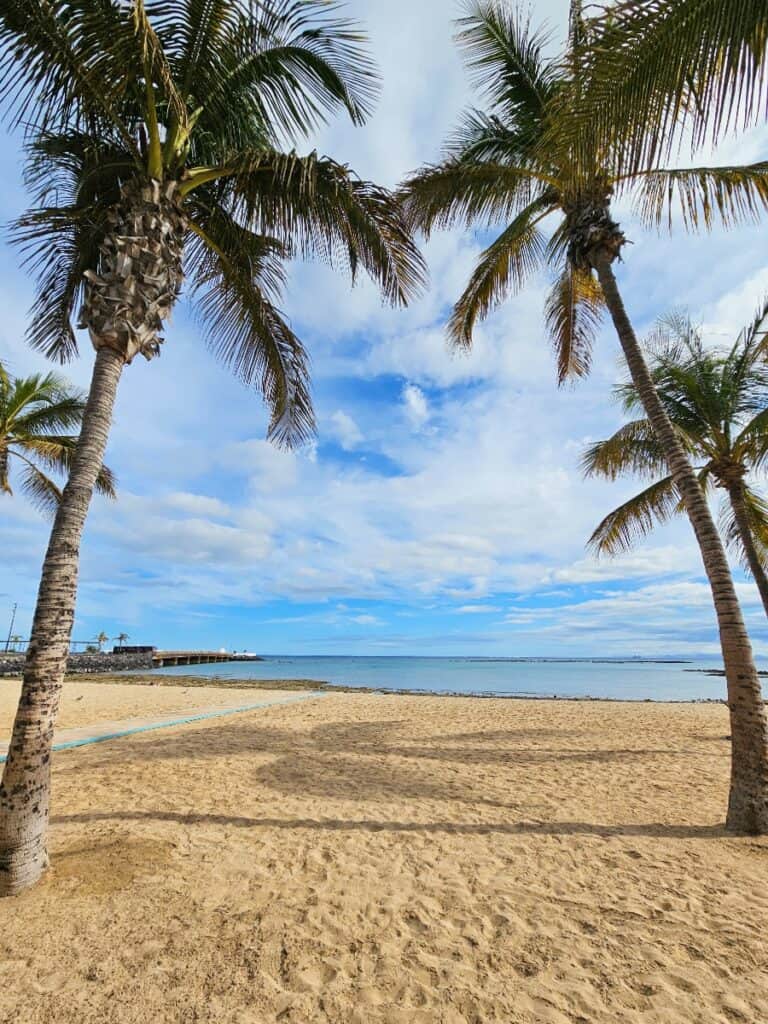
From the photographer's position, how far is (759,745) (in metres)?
4.72

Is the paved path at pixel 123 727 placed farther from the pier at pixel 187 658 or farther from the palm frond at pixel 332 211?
the pier at pixel 187 658

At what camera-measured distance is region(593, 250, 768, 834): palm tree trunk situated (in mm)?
4645

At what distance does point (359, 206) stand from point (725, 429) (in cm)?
933

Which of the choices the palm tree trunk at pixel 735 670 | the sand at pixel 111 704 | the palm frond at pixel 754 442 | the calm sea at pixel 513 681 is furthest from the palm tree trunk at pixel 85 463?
the calm sea at pixel 513 681

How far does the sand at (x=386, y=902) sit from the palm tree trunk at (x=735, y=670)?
349mm

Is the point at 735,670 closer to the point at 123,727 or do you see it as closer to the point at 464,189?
the point at 464,189

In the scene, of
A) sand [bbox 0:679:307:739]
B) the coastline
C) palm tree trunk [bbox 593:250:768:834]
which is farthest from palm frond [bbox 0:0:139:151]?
the coastline

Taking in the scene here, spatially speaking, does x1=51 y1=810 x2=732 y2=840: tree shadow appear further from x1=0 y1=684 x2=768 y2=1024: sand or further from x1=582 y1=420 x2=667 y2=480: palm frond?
x1=582 y1=420 x2=667 y2=480: palm frond

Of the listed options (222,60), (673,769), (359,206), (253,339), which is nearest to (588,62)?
(359,206)

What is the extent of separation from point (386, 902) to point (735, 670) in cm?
408

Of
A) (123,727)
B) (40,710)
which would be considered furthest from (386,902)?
(123,727)

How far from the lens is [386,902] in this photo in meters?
3.47

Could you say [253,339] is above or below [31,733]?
above

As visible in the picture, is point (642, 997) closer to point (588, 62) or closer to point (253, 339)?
point (588, 62)
